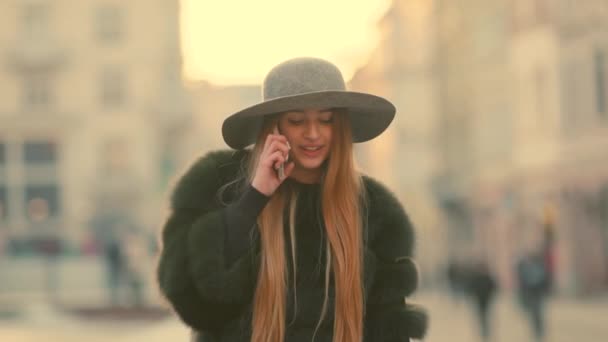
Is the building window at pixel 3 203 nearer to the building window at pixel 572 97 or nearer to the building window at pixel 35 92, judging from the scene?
the building window at pixel 35 92

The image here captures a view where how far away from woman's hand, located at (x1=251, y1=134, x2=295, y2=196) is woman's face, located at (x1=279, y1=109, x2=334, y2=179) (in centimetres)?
9

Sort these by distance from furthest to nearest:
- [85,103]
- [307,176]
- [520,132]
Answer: [85,103]
[520,132]
[307,176]

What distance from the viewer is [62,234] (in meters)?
65.8

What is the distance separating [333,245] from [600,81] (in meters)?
36.3

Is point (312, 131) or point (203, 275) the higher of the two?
point (312, 131)

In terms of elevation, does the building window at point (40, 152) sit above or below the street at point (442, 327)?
above

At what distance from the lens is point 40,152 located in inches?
2721

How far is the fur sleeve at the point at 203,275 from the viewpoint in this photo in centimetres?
439

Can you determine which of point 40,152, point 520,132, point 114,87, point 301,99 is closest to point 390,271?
point 301,99

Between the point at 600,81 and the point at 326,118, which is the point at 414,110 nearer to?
the point at 600,81

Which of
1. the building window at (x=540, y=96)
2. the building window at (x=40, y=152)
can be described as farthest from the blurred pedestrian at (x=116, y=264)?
the building window at (x=40, y=152)

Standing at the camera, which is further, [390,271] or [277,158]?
[390,271]

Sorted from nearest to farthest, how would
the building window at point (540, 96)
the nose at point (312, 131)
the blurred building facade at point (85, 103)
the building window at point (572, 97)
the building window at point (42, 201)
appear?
1. the nose at point (312, 131)
2. the building window at point (572, 97)
3. the building window at point (540, 96)
4. the building window at point (42, 201)
5. the blurred building facade at point (85, 103)

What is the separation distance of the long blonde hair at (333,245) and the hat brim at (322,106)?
0.08m
